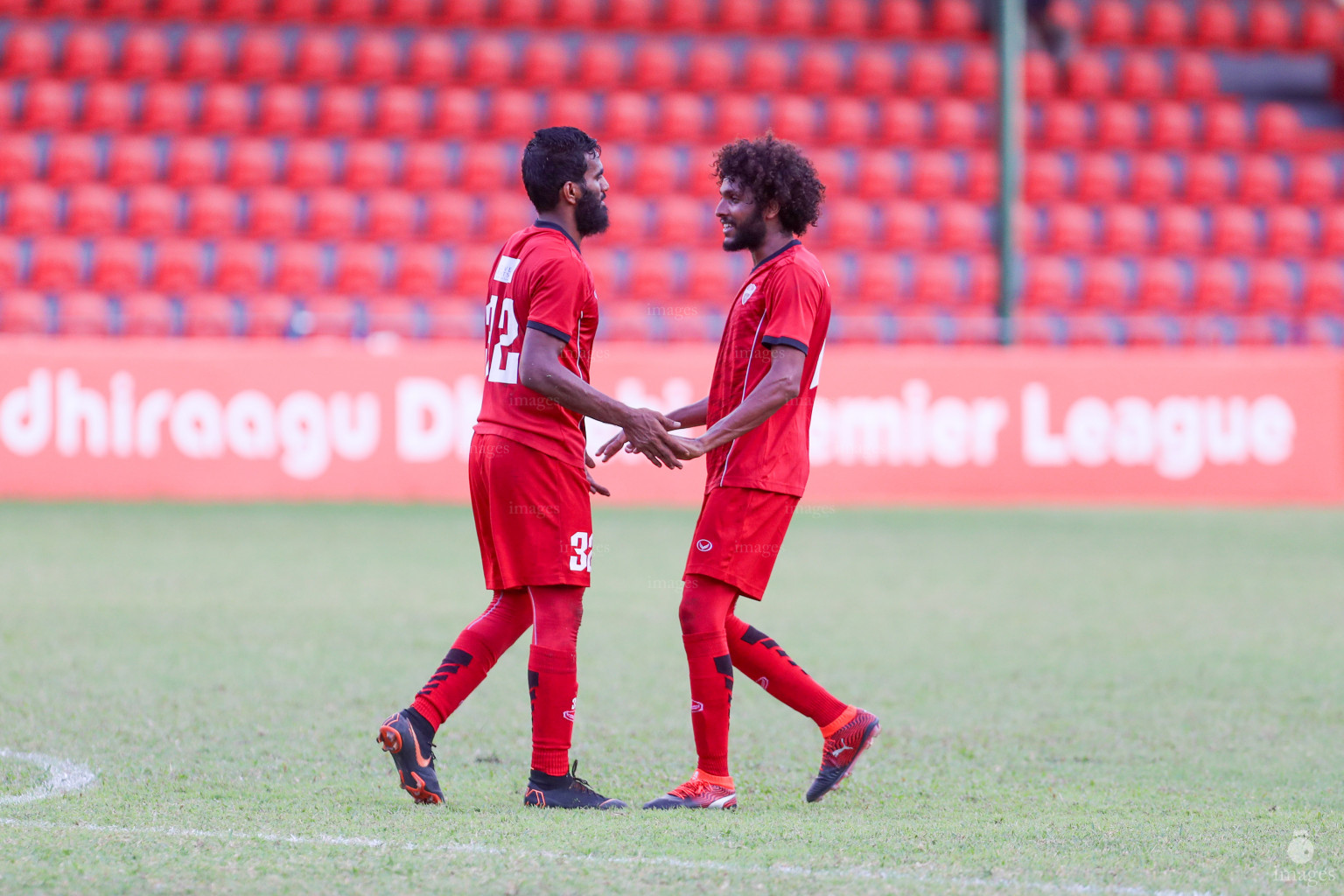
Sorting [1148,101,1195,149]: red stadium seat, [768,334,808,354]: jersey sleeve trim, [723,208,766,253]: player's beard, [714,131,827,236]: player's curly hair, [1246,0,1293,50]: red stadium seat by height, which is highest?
[1246,0,1293,50]: red stadium seat

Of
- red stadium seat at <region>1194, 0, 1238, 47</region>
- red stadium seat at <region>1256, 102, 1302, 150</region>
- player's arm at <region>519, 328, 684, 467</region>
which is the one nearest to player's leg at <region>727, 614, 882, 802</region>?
player's arm at <region>519, 328, 684, 467</region>

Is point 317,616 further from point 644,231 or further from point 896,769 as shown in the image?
point 644,231

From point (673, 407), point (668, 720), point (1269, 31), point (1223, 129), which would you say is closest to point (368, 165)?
point (673, 407)

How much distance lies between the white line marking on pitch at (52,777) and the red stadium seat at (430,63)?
47.4 feet

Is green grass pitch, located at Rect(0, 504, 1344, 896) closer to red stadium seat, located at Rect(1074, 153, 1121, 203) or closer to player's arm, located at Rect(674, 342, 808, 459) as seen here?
player's arm, located at Rect(674, 342, 808, 459)

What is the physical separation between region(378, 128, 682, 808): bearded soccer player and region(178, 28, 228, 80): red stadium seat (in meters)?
14.9

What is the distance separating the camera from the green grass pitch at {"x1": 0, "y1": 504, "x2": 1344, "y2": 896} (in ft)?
10.4

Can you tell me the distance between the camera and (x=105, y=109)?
55.0 feet

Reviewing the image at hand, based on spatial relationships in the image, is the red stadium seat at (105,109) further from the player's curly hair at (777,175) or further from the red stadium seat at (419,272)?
the player's curly hair at (777,175)

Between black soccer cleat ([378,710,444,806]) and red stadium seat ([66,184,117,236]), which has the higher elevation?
red stadium seat ([66,184,117,236])

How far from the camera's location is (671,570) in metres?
8.86

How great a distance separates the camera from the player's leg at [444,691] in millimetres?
3781

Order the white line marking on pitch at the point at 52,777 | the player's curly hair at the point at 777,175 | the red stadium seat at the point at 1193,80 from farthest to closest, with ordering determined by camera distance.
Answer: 1. the red stadium seat at the point at 1193,80
2. the player's curly hair at the point at 777,175
3. the white line marking on pitch at the point at 52,777

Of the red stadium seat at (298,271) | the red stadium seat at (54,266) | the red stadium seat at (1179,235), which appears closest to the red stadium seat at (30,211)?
the red stadium seat at (54,266)
